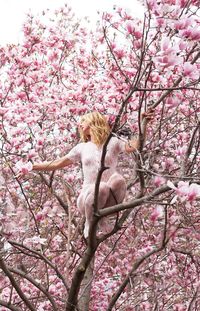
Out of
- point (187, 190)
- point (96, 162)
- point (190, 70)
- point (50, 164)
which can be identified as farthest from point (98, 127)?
point (187, 190)

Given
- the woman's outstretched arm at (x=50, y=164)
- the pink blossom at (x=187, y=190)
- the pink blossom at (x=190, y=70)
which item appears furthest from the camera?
the woman's outstretched arm at (x=50, y=164)

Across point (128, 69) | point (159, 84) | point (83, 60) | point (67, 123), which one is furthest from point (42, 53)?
point (159, 84)

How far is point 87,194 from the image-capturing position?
2.98m

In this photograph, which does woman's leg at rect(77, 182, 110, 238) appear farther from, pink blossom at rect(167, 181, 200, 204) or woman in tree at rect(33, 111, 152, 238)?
pink blossom at rect(167, 181, 200, 204)

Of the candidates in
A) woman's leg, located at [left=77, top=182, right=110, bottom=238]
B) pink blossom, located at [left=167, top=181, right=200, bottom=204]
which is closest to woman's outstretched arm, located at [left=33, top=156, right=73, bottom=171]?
woman's leg, located at [left=77, top=182, right=110, bottom=238]

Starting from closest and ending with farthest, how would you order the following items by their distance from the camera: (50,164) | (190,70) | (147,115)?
(190,70) < (147,115) < (50,164)

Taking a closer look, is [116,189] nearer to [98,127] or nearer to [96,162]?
[96,162]

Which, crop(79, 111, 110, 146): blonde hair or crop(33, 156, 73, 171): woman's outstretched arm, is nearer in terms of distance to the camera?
crop(79, 111, 110, 146): blonde hair

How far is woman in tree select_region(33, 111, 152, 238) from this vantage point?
2.95 meters

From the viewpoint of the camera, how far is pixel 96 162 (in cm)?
315

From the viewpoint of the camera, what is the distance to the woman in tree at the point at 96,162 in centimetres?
295

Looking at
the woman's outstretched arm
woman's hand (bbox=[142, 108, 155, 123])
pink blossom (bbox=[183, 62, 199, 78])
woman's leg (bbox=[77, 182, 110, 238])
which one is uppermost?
the woman's outstretched arm

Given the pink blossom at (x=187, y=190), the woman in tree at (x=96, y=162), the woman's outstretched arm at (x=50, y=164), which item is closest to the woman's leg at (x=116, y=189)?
the woman in tree at (x=96, y=162)

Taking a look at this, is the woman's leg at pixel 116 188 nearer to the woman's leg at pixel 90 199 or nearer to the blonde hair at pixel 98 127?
the woman's leg at pixel 90 199
